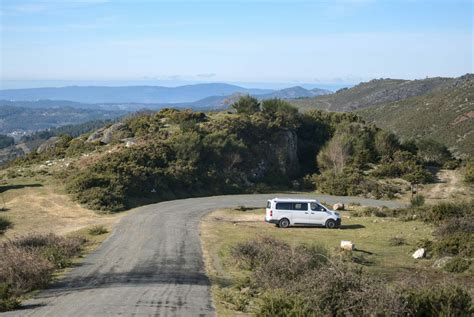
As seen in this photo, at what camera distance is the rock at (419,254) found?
21953mm

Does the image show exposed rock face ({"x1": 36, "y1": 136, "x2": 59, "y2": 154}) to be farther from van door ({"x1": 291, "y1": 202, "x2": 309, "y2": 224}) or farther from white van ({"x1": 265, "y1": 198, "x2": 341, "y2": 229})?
van door ({"x1": 291, "y1": 202, "x2": 309, "y2": 224})

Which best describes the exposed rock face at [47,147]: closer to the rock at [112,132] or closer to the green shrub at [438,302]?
the rock at [112,132]

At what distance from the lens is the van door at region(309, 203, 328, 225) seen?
29891 mm

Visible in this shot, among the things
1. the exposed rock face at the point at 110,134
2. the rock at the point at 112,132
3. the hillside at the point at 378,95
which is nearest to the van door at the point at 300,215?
the exposed rock face at the point at 110,134

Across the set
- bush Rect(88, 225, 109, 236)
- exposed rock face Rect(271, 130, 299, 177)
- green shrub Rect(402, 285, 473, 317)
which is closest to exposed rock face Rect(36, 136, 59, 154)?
exposed rock face Rect(271, 130, 299, 177)

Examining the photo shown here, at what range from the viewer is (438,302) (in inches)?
406

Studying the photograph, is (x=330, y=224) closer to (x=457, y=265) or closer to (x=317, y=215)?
(x=317, y=215)

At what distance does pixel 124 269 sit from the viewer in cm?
1831

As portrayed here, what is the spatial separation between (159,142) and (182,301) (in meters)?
35.4

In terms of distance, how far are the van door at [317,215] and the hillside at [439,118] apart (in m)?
55.9

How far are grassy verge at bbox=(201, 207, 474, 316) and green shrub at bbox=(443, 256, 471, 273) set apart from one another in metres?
0.44

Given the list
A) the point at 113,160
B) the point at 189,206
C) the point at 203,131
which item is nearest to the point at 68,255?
A: the point at 189,206

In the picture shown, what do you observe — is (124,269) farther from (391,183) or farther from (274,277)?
(391,183)

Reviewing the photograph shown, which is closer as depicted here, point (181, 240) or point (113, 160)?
point (181, 240)
